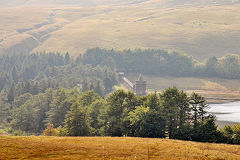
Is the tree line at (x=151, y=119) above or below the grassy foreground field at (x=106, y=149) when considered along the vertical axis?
above

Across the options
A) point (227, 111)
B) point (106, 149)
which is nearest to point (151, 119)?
point (106, 149)

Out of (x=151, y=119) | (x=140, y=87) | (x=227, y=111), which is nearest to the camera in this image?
(x=151, y=119)

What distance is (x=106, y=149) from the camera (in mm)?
61312

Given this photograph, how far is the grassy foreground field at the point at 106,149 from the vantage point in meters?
56.3

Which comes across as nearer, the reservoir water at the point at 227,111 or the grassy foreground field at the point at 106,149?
the grassy foreground field at the point at 106,149

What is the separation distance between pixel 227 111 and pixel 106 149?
12179 centimetres

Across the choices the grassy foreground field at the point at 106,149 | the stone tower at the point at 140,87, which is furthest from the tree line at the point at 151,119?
the stone tower at the point at 140,87

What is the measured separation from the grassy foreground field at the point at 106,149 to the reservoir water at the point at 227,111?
86876 millimetres

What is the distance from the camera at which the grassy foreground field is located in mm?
56281

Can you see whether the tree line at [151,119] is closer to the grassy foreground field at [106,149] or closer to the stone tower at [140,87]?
the grassy foreground field at [106,149]

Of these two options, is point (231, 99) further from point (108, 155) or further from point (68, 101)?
point (108, 155)

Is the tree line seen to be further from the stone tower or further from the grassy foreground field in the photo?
the stone tower

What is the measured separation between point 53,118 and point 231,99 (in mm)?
121463

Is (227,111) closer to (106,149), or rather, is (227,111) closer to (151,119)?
(151,119)
